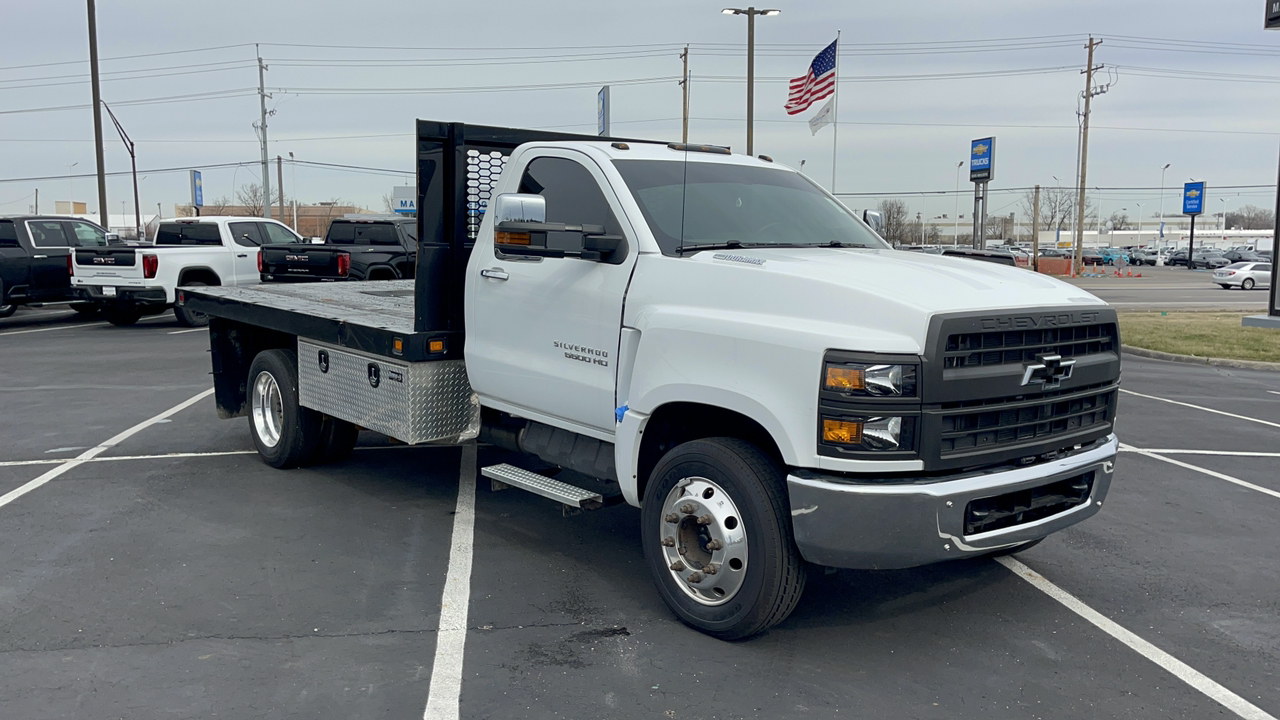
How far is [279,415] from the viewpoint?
743cm

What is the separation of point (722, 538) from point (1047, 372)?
5.03ft

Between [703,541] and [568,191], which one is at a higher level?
[568,191]

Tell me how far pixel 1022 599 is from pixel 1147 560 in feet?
3.68

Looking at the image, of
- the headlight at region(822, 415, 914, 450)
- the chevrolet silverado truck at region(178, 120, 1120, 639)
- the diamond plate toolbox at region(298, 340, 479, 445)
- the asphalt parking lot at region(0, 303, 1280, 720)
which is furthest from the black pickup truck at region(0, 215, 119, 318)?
the headlight at region(822, 415, 914, 450)

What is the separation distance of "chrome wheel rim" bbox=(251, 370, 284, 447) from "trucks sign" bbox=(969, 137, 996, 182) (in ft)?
85.7

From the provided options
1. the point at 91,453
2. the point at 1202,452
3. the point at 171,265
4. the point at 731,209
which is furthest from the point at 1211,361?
the point at 171,265

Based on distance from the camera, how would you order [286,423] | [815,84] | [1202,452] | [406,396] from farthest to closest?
[815,84] < [1202,452] < [286,423] < [406,396]

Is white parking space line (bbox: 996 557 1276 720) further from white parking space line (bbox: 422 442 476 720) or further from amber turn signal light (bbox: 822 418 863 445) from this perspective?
white parking space line (bbox: 422 442 476 720)

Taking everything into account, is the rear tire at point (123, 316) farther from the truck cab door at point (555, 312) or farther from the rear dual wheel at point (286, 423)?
the truck cab door at point (555, 312)

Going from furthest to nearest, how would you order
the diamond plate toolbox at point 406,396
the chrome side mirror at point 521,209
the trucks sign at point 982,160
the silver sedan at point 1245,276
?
1. the silver sedan at point 1245,276
2. the trucks sign at point 982,160
3. the diamond plate toolbox at point 406,396
4. the chrome side mirror at point 521,209

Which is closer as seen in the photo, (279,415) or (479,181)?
(479,181)

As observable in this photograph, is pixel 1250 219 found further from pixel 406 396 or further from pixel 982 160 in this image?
pixel 406 396

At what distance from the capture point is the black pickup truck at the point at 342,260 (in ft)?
56.4

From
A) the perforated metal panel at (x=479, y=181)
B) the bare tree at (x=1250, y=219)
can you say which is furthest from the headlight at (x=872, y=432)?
the bare tree at (x=1250, y=219)
